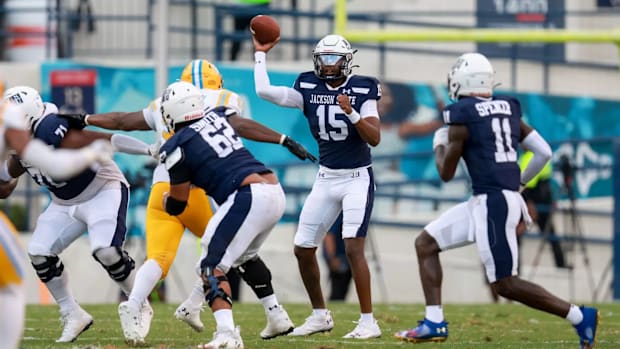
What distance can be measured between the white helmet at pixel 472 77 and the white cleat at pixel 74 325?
102 inches

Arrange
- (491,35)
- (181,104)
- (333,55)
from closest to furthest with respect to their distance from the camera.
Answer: (181,104) → (333,55) → (491,35)

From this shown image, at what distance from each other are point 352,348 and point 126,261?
1563 mm

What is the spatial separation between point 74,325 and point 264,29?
7.14 ft

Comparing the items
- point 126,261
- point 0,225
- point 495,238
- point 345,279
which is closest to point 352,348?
point 495,238

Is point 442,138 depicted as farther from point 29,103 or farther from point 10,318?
point 10,318

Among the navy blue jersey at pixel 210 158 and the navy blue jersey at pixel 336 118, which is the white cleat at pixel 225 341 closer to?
the navy blue jersey at pixel 210 158

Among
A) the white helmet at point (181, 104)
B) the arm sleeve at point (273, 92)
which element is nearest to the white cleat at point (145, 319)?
the white helmet at point (181, 104)

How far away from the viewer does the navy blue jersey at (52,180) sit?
337 inches

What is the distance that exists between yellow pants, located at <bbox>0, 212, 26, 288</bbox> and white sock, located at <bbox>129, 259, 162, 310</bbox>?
92.3 inches

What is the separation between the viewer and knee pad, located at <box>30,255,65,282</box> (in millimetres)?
8719

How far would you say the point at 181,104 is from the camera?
26.2 ft

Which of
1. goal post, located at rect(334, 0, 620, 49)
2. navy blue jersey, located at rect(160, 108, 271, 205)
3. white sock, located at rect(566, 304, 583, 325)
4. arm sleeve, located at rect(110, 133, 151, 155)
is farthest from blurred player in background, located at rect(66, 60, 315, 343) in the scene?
goal post, located at rect(334, 0, 620, 49)

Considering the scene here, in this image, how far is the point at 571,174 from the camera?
15.4 metres

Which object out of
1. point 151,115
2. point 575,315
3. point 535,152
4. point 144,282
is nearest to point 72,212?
point 144,282
